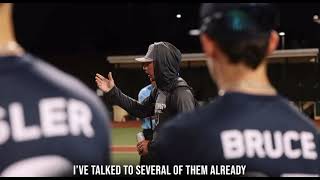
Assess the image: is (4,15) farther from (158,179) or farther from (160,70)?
(160,70)

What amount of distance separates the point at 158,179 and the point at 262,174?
1.56 meters

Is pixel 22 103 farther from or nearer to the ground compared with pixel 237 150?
farther from the ground

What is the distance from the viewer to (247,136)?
1.32 metres

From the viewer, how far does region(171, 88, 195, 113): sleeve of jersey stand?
117 inches

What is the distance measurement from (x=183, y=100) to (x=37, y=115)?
194 cm

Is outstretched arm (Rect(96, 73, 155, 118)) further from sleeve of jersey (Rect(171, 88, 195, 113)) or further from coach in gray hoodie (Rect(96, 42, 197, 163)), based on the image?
sleeve of jersey (Rect(171, 88, 195, 113))

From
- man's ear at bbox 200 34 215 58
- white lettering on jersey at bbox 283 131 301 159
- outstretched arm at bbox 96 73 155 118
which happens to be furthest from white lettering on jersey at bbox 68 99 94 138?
outstretched arm at bbox 96 73 155 118

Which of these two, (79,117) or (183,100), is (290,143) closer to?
(79,117)

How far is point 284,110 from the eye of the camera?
1373 mm

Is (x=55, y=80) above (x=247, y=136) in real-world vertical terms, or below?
above

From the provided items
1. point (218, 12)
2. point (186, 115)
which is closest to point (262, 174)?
point (186, 115)

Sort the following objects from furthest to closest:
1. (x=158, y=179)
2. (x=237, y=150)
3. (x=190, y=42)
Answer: (x=190, y=42) < (x=158, y=179) < (x=237, y=150)

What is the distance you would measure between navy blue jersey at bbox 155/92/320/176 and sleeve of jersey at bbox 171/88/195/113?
1574 millimetres

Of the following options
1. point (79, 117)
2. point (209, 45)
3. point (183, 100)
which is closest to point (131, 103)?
point (183, 100)
